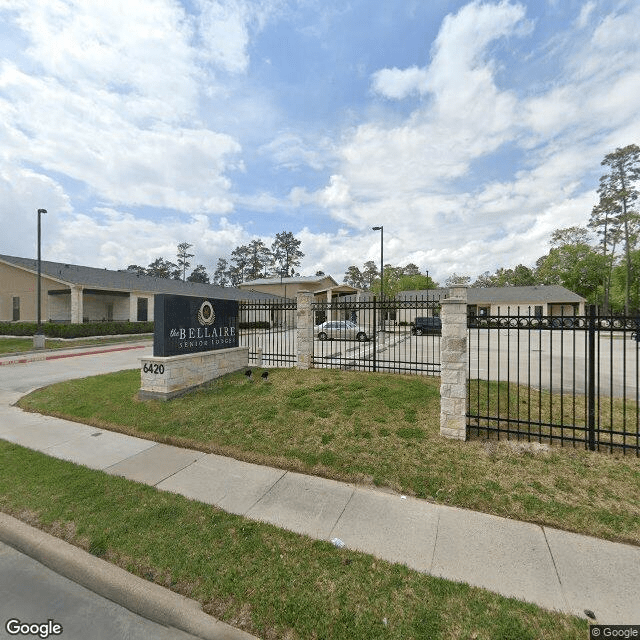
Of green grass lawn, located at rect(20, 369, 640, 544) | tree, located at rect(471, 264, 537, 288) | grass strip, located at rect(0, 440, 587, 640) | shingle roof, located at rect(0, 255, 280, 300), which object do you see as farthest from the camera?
tree, located at rect(471, 264, 537, 288)

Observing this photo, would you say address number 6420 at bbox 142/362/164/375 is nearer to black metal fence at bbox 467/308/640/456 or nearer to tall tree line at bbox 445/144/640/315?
black metal fence at bbox 467/308/640/456

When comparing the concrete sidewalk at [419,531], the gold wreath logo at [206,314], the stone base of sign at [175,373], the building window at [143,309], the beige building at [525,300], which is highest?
the beige building at [525,300]

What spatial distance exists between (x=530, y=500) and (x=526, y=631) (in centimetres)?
179

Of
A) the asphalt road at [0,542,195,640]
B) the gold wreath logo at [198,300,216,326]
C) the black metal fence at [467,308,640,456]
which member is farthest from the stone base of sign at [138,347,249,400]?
the black metal fence at [467,308,640,456]

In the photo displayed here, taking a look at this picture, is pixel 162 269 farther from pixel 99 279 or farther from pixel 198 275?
pixel 99 279

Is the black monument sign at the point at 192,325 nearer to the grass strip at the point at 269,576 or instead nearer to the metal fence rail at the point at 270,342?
the metal fence rail at the point at 270,342

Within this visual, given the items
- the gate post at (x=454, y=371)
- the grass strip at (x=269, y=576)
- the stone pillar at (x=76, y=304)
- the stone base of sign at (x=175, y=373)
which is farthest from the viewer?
the stone pillar at (x=76, y=304)

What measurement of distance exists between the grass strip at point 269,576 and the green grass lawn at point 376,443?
1.36 metres

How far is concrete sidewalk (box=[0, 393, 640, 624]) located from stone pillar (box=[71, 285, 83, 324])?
76.3 ft

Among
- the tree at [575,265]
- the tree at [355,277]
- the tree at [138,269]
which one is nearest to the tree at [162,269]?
the tree at [138,269]

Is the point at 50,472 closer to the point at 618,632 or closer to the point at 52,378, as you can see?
the point at 618,632

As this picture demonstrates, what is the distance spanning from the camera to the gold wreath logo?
8.65 metres

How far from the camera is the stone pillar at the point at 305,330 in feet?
31.1

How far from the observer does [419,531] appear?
332cm
